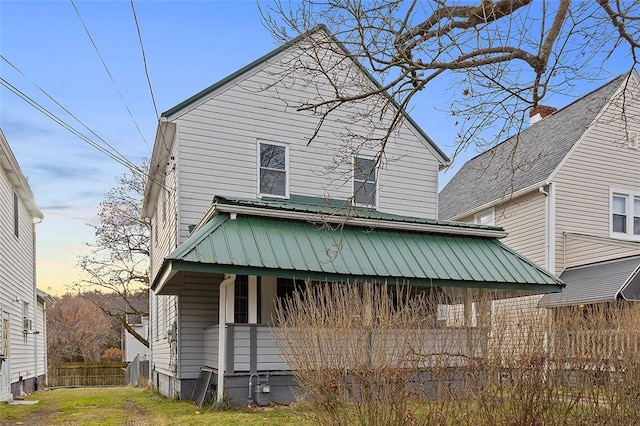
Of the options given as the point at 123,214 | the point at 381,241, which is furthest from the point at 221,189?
the point at 123,214

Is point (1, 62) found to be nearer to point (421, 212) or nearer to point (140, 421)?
point (140, 421)

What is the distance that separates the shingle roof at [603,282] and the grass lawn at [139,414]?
27.3 ft

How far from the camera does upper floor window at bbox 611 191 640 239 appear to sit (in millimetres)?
18938

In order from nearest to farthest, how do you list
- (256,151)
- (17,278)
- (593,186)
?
(256,151) → (17,278) → (593,186)

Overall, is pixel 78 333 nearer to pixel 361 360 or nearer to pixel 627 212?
pixel 627 212

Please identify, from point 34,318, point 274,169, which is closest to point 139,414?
point 274,169

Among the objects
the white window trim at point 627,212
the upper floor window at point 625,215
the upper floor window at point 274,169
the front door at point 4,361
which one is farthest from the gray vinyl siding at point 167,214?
the upper floor window at point 625,215

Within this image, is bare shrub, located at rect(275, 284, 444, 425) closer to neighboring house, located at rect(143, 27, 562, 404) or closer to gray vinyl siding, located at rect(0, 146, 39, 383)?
neighboring house, located at rect(143, 27, 562, 404)

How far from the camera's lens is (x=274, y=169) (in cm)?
1456

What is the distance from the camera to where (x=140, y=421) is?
10.2 metres

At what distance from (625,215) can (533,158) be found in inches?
135

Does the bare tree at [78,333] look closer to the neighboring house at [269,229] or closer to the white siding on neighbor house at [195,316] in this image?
the neighboring house at [269,229]

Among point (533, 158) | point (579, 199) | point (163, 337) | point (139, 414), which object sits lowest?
point (139, 414)

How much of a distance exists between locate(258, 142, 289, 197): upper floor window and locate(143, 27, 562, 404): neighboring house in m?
0.03
